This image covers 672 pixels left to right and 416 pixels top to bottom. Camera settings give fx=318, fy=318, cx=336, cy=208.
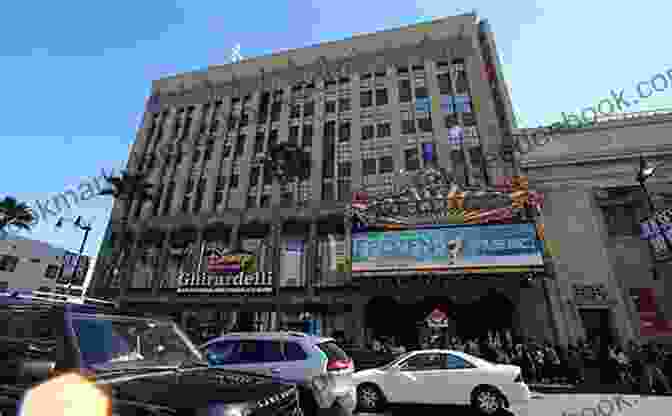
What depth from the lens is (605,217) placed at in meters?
21.1

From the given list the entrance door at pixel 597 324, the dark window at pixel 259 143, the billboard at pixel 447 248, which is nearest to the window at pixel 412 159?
the billboard at pixel 447 248

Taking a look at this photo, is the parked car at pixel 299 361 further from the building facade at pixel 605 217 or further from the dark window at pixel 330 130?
the dark window at pixel 330 130

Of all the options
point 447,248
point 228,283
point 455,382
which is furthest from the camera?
point 228,283

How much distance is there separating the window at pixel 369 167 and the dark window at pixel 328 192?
3158 mm

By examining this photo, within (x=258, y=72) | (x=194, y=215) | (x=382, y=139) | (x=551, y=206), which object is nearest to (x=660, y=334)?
(x=551, y=206)

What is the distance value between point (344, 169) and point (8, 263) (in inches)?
2000

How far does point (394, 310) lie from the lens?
72.8 ft

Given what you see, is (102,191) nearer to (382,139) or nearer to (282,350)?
(382,139)

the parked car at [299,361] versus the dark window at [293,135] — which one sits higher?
the dark window at [293,135]

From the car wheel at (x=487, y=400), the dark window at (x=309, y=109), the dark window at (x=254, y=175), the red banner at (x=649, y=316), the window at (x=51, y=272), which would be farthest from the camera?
the window at (x=51, y=272)

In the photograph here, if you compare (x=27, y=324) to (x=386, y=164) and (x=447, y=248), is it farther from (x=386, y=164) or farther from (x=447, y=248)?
(x=386, y=164)

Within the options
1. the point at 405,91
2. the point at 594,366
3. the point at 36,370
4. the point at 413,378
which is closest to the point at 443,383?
the point at 413,378

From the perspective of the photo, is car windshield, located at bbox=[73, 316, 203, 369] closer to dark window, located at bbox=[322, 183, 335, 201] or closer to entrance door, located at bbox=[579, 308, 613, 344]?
entrance door, located at bbox=[579, 308, 613, 344]

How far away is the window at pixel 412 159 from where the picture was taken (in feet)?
88.1
